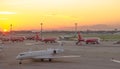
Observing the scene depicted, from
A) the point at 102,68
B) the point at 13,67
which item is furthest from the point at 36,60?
the point at 102,68

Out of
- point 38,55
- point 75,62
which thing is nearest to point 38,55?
point 38,55

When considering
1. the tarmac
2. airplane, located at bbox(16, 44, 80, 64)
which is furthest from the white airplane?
the tarmac

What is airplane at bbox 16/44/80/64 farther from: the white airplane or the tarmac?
the tarmac

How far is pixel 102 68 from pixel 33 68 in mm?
8979

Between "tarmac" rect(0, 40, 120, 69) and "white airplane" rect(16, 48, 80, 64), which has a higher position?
"white airplane" rect(16, 48, 80, 64)

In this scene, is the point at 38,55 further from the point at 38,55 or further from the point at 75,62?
the point at 75,62

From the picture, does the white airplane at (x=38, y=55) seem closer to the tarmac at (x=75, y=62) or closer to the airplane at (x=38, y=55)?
the airplane at (x=38, y=55)

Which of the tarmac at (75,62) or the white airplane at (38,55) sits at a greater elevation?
the white airplane at (38,55)

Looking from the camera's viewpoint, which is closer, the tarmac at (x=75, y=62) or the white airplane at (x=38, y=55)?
the tarmac at (x=75, y=62)

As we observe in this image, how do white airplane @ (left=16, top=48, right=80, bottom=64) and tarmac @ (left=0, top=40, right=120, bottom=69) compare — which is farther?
white airplane @ (left=16, top=48, right=80, bottom=64)

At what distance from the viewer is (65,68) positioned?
39.8 m

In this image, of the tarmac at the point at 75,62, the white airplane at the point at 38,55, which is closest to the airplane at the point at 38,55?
the white airplane at the point at 38,55

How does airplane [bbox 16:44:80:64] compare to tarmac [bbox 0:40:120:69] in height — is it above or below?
above

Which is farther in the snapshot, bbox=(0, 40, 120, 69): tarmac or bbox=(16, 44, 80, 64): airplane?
bbox=(16, 44, 80, 64): airplane
